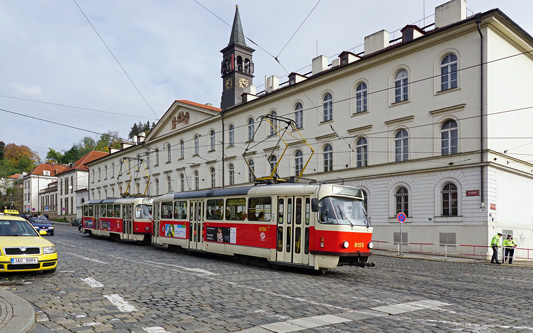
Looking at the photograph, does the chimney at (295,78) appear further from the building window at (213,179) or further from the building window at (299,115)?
the building window at (213,179)

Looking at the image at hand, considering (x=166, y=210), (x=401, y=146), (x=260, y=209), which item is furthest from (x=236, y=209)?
(x=401, y=146)

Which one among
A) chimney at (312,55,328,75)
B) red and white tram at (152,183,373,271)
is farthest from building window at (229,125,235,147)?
red and white tram at (152,183,373,271)

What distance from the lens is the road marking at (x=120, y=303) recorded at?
816 centimetres

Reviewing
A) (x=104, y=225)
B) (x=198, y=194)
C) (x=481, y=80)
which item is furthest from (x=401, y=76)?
(x=104, y=225)

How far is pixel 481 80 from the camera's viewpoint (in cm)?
2523

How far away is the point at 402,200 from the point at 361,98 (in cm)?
765

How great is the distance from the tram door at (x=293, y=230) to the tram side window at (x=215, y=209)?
389cm

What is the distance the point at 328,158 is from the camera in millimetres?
34031

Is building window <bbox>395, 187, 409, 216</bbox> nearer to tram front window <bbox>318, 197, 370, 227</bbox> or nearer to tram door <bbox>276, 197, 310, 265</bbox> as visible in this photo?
tram front window <bbox>318, 197, 370, 227</bbox>

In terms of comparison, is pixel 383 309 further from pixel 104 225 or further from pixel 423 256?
pixel 104 225

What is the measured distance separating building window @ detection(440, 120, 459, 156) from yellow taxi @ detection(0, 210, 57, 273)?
2182 cm

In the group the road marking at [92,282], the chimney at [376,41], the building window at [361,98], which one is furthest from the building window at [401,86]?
the road marking at [92,282]

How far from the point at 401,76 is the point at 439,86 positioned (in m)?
2.96

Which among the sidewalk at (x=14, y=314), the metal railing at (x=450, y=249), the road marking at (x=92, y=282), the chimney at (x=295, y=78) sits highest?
the chimney at (x=295, y=78)
